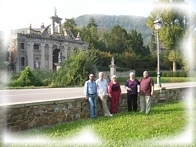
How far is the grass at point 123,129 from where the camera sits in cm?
436

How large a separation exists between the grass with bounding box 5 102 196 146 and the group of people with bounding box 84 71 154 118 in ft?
1.84

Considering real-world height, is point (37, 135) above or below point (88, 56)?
below

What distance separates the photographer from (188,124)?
5.57 meters

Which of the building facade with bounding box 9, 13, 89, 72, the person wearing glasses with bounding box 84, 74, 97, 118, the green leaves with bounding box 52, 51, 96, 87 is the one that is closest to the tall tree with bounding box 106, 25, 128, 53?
the person wearing glasses with bounding box 84, 74, 97, 118

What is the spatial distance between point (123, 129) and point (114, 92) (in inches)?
86.7

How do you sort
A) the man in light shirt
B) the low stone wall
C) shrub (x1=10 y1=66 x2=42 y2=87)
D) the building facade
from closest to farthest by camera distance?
the low stone wall, the man in light shirt, shrub (x1=10 y1=66 x2=42 y2=87), the building facade

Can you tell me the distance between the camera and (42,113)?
17.5 feet

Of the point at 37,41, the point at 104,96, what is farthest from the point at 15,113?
the point at 37,41

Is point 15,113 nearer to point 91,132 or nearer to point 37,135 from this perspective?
point 37,135

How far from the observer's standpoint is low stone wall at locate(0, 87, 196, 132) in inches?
185

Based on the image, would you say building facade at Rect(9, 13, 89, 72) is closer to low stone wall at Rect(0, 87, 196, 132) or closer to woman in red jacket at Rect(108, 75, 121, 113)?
woman in red jacket at Rect(108, 75, 121, 113)

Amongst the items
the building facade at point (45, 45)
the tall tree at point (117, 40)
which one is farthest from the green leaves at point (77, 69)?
the tall tree at point (117, 40)

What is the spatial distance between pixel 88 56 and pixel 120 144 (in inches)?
612

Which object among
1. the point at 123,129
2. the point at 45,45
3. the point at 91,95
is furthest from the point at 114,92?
the point at 45,45
